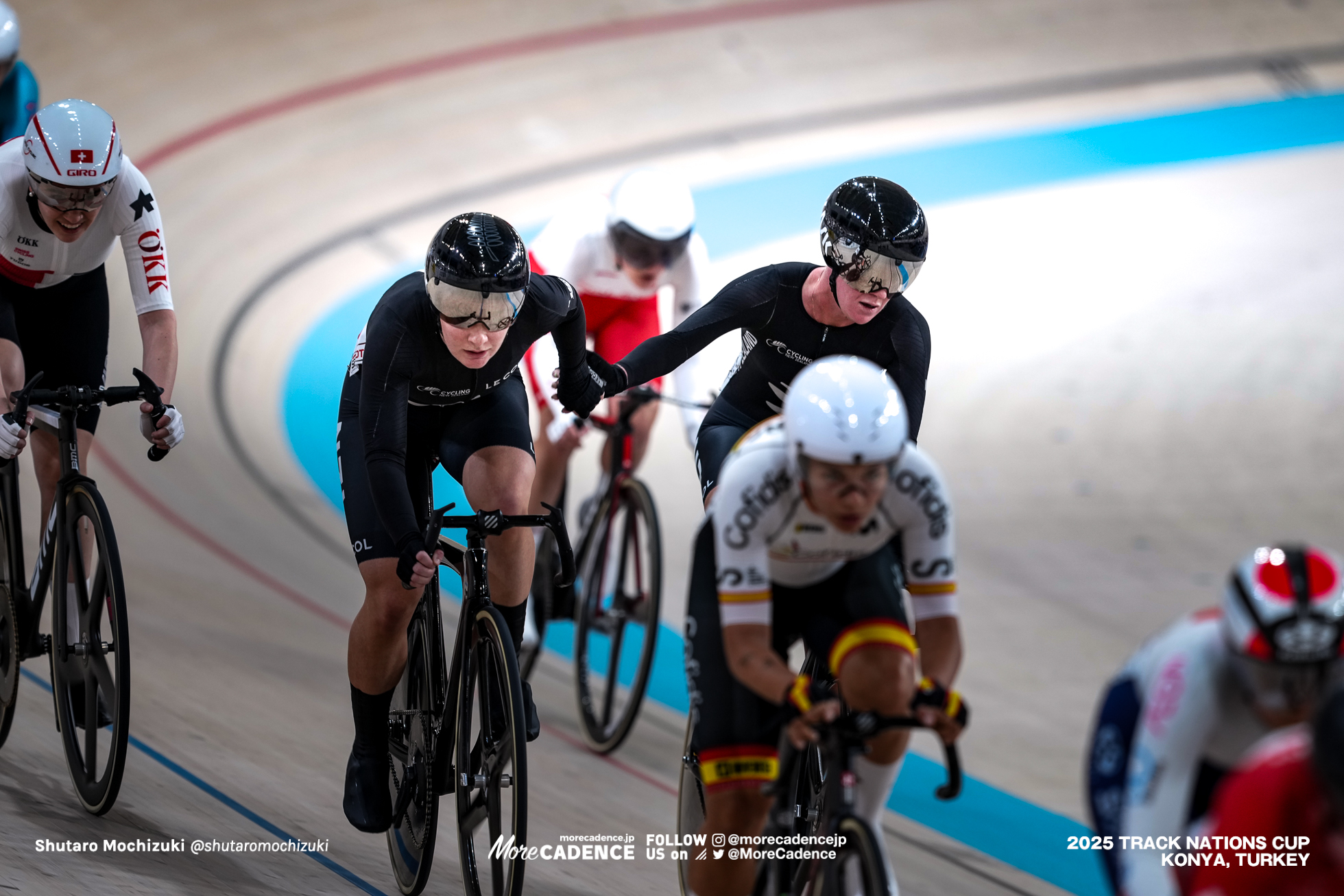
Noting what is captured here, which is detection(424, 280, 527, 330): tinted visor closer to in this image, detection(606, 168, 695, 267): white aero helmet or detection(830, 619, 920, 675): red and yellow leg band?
detection(830, 619, 920, 675): red and yellow leg band

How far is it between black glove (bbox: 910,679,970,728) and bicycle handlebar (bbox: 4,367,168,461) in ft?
Answer: 5.93

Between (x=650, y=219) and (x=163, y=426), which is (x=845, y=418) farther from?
(x=650, y=219)

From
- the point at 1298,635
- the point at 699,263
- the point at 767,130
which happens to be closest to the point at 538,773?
the point at 699,263

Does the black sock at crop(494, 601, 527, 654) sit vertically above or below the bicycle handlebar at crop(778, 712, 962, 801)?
above

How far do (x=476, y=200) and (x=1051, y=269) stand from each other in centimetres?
369

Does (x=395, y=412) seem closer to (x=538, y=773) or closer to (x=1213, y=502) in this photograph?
(x=538, y=773)

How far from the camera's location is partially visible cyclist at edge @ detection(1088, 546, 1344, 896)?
1846mm

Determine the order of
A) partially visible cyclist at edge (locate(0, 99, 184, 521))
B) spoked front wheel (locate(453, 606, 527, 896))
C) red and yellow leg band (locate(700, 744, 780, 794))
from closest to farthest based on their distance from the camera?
red and yellow leg band (locate(700, 744, 780, 794)) < spoked front wheel (locate(453, 606, 527, 896)) < partially visible cyclist at edge (locate(0, 99, 184, 521))

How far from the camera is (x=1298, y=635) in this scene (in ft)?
6.05

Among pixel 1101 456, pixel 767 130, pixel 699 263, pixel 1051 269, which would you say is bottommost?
pixel 699 263

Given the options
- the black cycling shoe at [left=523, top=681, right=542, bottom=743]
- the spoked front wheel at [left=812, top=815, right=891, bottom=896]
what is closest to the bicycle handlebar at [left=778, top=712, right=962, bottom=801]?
the spoked front wheel at [left=812, top=815, right=891, bottom=896]

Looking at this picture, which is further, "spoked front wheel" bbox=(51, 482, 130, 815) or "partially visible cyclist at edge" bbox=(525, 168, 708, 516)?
"partially visible cyclist at edge" bbox=(525, 168, 708, 516)

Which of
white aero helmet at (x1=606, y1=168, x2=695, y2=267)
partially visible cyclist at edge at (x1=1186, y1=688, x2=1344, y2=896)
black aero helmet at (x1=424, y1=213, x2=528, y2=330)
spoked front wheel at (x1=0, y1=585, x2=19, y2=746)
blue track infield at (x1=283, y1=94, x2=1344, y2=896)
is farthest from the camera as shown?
blue track infield at (x1=283, y1=94, x2=1344, y2=896)

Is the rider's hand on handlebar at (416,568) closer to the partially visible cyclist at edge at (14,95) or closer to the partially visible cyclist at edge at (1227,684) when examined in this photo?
the partially visible cyclist at edge at (1227,684)
